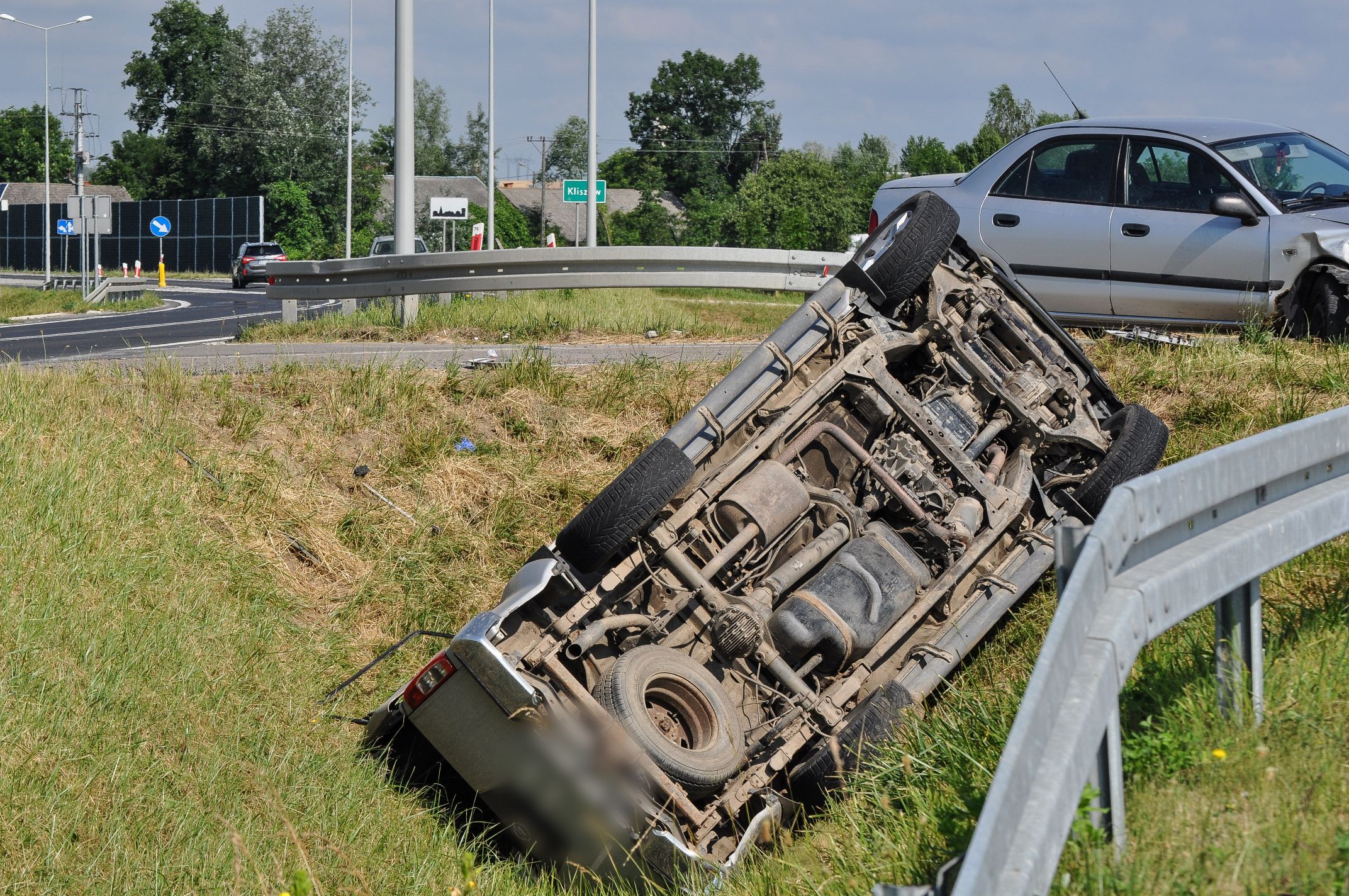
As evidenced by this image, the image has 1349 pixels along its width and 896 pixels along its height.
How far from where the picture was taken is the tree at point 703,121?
10150 centimetres

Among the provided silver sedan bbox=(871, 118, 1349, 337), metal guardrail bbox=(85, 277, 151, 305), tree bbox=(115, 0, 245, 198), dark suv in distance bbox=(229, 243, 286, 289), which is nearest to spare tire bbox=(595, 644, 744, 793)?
silver sedan bbox=(871, 118, 1349, 337)

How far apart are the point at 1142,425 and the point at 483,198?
77371 mm

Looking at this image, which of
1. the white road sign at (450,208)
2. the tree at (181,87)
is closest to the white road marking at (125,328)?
the white road sign at (450,208)

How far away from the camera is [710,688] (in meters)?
4.88

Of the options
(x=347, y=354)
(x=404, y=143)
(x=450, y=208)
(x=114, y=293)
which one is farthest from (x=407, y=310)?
(x=114, y=293)

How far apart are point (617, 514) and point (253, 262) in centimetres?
4128

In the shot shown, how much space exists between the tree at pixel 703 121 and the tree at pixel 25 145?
42.4 metres

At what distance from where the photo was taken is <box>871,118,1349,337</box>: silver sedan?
8391mm

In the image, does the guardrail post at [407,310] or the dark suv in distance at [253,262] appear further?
the dark suv in distance at [253,262]

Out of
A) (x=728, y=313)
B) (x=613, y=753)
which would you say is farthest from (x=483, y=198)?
(x=613, y=753)

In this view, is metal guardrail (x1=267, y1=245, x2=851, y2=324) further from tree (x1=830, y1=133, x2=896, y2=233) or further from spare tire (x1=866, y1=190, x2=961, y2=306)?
tree (x1=830, y1=133, x2=896, y2=233)

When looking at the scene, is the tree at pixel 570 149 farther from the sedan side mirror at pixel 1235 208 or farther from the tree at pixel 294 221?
the sedan side mirror at pixel 1235 208

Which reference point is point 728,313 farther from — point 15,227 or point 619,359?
point 15,227

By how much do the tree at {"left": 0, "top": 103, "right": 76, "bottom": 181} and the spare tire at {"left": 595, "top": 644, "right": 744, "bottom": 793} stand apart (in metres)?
91.2
